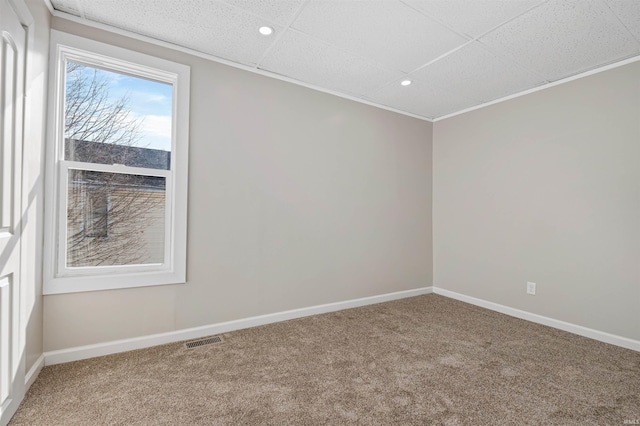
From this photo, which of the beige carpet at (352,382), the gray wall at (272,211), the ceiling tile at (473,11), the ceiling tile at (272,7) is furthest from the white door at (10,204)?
the ceiling tile at (473,11)

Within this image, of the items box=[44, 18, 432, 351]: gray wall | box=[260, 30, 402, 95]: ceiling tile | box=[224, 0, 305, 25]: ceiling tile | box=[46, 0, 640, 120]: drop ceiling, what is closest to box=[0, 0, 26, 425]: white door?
box=[44, 18, 432, 351]: gray wall

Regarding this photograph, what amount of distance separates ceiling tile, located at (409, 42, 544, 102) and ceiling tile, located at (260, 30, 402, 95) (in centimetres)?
42

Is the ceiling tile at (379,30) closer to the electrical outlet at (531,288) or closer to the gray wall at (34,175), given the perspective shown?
the gray wall at (34,175)

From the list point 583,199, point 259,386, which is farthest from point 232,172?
point 583,199

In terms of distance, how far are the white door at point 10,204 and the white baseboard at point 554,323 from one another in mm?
4144

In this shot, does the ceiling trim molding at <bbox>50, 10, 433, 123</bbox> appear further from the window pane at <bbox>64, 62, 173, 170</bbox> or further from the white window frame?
the window pane at <bbox>64, 62, 173, 170</bbox>

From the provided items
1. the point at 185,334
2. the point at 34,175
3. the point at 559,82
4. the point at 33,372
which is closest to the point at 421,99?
the point at 559,82

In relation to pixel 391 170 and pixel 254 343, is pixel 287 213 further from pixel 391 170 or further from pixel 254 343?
pixel 391 170

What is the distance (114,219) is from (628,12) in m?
4.02

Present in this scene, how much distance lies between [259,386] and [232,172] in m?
1.80

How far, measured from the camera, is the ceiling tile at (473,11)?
194cm

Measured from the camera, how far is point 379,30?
226 cm

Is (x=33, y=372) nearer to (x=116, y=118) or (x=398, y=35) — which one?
(x=116, y=118)

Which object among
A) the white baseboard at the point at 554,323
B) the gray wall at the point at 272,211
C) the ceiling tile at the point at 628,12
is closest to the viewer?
the ceiling tile at the point at 628,12
